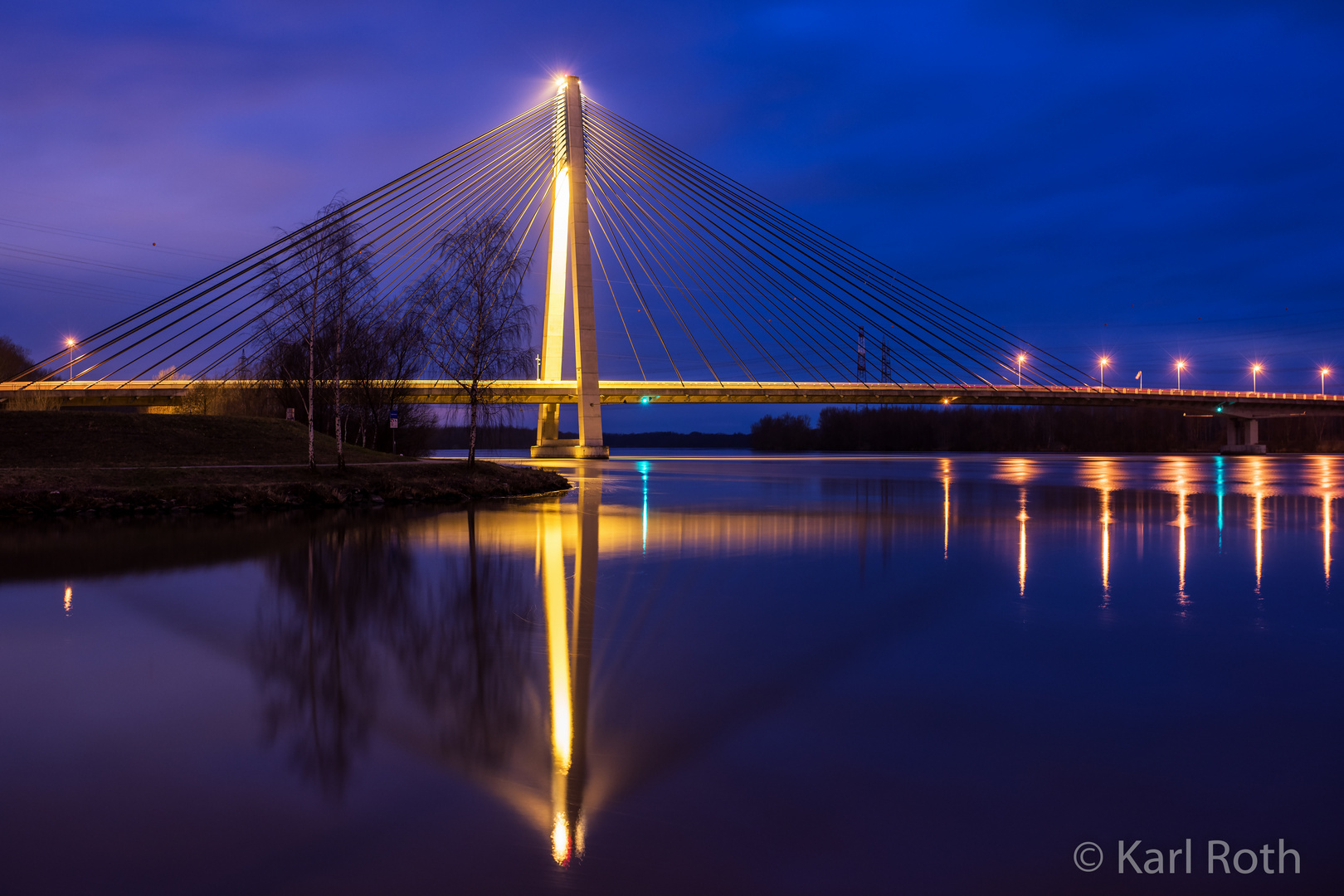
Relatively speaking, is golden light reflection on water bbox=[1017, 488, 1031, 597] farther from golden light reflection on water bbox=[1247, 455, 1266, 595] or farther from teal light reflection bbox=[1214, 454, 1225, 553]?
teal light reflection bbox=[1214, 454, 1225, 553]

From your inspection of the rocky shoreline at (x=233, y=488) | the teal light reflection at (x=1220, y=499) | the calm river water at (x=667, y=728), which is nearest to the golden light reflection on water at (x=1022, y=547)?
the calm river water at (x=667, y=728)

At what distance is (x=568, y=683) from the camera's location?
19.2 feet

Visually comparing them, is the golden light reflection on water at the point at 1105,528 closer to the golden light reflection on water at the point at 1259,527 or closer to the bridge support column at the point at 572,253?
the golden light reflection on water at the point at 1259,527

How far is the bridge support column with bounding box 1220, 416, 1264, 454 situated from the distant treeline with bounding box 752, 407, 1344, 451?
2505cm

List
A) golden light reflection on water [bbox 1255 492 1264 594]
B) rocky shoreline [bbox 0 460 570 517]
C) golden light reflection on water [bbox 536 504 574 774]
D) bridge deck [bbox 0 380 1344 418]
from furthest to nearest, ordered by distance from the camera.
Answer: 1. bridge deck [bbox 0 380 1344 418]
2. rocky shoreline [bbox 0 460 570 517]
3. golden light reflection on water [bbox 1255 492 1264 594]
4. golden light reflection on water [bbox 536 504 574 774]

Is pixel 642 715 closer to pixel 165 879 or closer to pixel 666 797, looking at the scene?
pixel 666 797

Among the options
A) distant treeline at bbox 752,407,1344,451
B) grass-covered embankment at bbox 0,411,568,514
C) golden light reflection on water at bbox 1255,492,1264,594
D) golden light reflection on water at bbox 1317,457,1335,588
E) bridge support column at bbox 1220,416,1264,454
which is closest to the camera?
golden light reflection on water at bbox 1255,492,1264,594

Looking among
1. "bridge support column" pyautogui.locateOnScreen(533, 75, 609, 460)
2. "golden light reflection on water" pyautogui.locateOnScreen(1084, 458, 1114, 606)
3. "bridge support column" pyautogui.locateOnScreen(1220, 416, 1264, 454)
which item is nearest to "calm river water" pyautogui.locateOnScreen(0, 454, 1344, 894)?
"golden light reflection on water" pyautogui.locateOnScreen(1084, 458, 1114, 606)

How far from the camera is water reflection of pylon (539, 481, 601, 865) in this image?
3768 millimetres

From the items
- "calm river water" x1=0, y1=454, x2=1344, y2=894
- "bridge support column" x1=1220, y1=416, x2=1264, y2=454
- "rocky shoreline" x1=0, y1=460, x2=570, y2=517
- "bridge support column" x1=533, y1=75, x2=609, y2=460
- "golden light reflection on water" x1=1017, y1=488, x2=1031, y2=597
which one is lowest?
"calm river water" x1=0, y1=454, x2=1344, y2=894

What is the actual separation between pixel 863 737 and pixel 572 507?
1704cm

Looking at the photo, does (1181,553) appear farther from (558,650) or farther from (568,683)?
(568,683)

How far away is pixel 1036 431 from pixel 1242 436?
152ft

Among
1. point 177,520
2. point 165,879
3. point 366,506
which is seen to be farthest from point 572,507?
point 165,879
